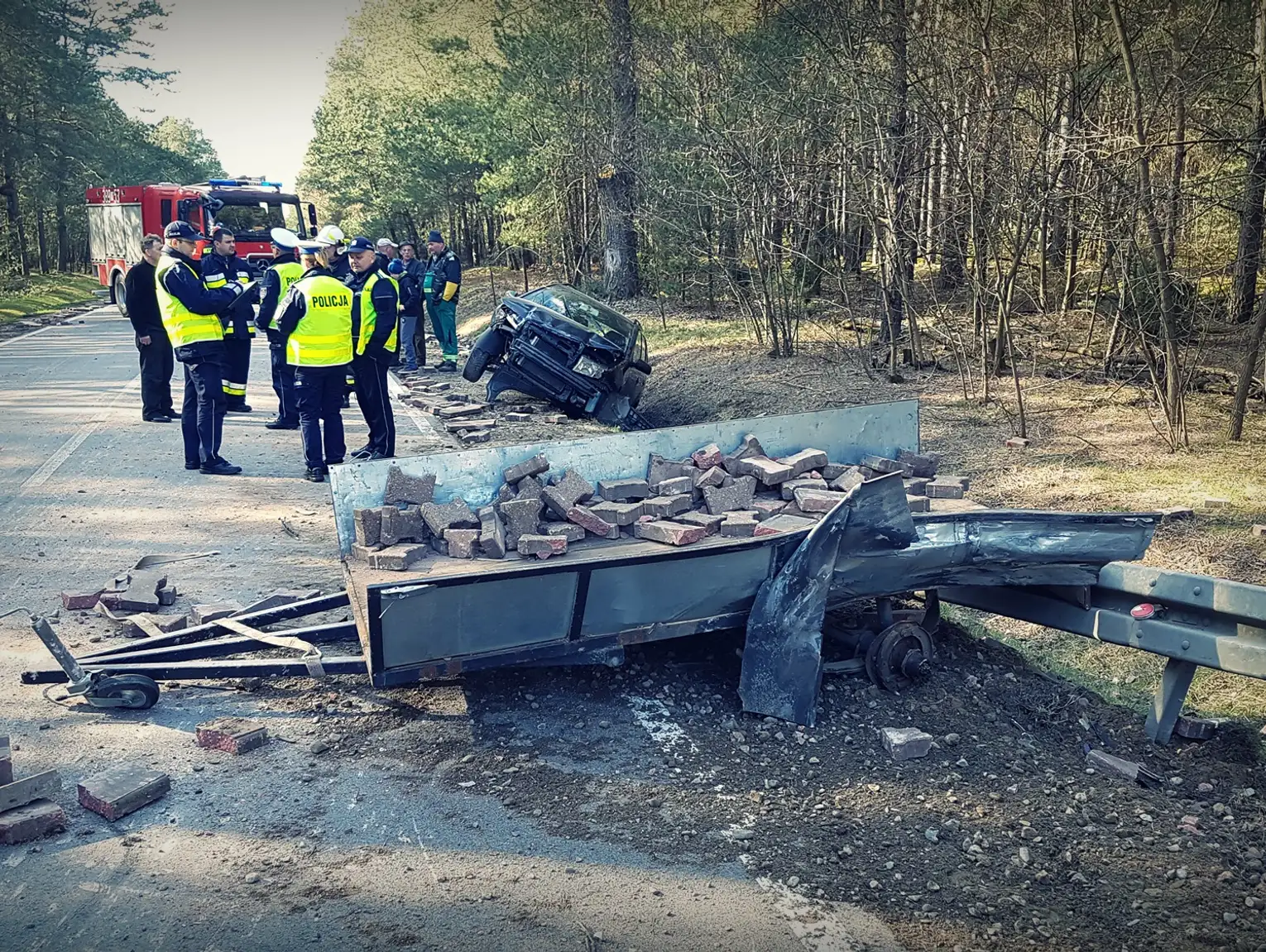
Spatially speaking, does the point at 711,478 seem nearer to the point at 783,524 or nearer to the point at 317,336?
the point at 783,524

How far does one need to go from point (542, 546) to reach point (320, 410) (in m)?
4.91

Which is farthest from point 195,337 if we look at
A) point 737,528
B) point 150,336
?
point 737,528

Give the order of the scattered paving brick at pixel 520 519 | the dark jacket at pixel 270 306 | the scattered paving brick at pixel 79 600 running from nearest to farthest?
the scattered paving brick at pixel 520 519, the scattered paving brick at pixel 79 600, the dark jacket at pixel 270 306

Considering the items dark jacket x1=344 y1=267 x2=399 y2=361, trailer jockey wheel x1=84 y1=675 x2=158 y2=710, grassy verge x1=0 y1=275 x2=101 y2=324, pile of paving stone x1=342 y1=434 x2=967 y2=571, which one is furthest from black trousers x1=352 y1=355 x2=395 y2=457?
grassy verge x1=0 y1=275 x2=101 y2=324

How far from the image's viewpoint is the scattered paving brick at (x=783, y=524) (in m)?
5.16

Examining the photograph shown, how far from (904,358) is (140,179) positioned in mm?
49600

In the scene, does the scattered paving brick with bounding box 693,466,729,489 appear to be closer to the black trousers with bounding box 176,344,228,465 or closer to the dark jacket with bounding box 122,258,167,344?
the black trousers with bounding box 176,344,228,465

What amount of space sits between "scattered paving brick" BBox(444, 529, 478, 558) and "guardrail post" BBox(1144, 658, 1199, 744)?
323 cm

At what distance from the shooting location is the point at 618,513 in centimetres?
538

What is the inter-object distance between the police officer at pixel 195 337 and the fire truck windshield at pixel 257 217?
14280 millimetres

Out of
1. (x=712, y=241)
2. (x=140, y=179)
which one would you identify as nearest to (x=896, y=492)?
(x=712, y=241)

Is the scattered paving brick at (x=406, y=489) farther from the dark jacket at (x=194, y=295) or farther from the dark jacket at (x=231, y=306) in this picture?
the dark jacket at (x=231, y=306)

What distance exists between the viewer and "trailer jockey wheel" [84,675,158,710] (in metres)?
4.97

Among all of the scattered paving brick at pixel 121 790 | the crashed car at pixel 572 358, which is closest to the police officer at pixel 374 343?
the crashed car at pixel 572 358
